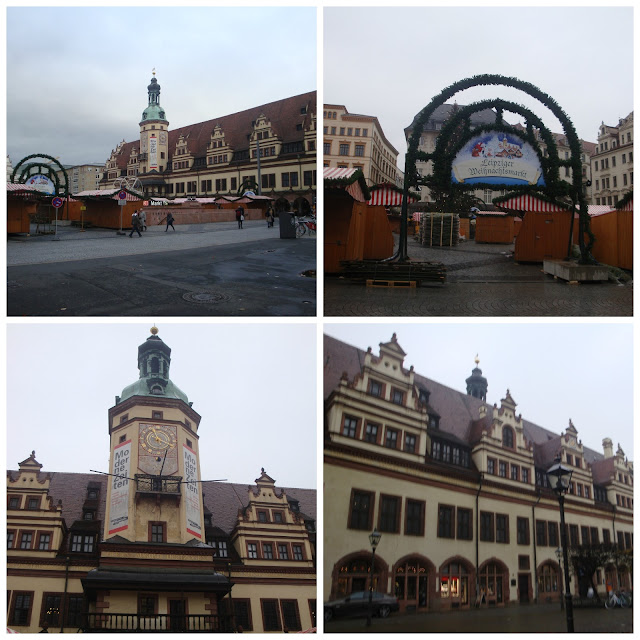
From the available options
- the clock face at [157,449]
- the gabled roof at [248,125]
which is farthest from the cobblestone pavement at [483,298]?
the gabled roof at [248,125]

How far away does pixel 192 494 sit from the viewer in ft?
68.3

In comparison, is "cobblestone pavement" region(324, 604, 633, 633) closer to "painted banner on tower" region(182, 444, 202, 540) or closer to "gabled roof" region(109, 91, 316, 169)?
"painted banner on tower" region(182, 444, 202, 540)

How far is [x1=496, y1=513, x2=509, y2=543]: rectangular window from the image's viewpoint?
49.4 ft

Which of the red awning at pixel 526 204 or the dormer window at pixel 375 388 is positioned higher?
the red awning at pixel 526 204

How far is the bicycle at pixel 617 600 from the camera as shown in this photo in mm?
11535

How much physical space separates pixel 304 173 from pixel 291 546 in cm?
4850

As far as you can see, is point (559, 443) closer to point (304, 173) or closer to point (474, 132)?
point (474, 132)

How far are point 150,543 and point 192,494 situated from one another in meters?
2.42

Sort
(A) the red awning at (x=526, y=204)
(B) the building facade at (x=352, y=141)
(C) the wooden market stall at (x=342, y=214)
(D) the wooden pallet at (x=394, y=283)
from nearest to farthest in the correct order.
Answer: (D) the wooden pallet at (x=394, y=283)
(C) the wooden market stall at (x=342, y=214)
(A) the red awning at (x=526, y=204)
(B) the building facade at (x=352, y=141)

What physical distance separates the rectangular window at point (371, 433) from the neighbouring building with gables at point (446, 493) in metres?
0.03

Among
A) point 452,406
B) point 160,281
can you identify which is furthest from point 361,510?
point 160,281

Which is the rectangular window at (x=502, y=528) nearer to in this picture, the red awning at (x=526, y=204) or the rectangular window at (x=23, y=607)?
the red awning at (x=526, y=204)

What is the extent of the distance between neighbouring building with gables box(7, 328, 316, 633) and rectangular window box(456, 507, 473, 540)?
5421 millimetres

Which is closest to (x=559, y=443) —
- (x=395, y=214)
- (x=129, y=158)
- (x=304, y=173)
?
(x=395, y=214)
